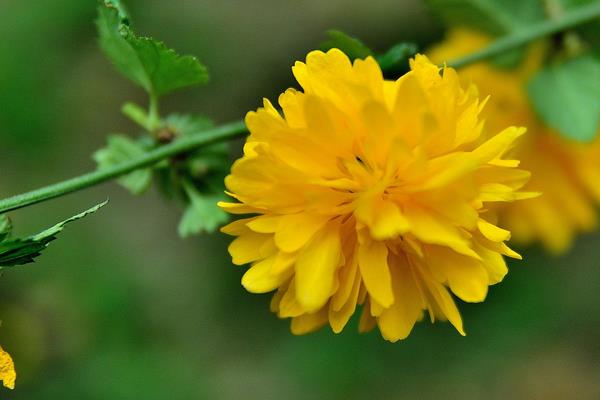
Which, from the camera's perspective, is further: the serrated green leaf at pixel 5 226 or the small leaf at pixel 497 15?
the small leaf at pixel 497 15

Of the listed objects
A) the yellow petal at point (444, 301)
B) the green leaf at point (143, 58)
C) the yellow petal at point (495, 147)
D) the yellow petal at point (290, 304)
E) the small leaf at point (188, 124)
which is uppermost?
the green leaf at point (143, 58)

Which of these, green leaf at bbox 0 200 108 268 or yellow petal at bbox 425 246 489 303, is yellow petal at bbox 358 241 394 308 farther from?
green leaf at bbox 0 200 108 268

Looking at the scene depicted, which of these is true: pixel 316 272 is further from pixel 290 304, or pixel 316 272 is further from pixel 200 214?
pixel 200 214

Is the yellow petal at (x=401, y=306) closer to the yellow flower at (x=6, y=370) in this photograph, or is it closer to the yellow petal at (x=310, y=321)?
the yellow petal at (x=310, y=321)

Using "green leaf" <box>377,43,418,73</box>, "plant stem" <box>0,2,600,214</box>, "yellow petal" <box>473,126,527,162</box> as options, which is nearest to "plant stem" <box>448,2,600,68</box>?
"plant stem" <box>0,2,600,214</box>

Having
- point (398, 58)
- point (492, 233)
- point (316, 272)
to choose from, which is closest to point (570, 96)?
point (398, 58)

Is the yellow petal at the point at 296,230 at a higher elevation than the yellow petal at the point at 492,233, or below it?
higher

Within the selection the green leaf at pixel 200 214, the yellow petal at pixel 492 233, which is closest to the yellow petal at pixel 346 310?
the yellow petal at pixel 492 233
